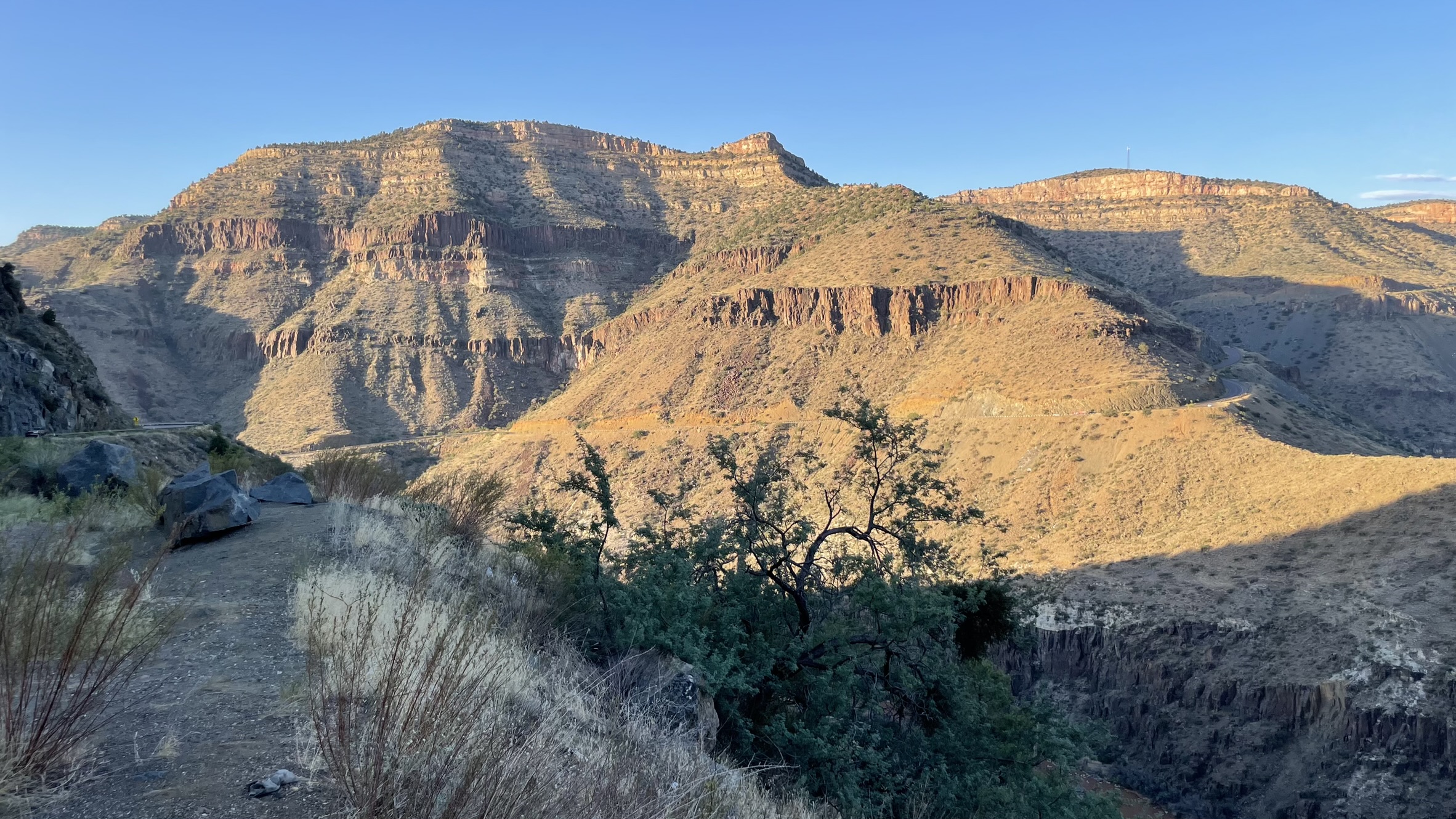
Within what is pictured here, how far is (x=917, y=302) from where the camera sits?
59.5 m

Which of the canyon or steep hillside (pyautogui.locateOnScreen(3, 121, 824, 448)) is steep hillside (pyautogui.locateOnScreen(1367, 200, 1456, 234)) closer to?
the canyon

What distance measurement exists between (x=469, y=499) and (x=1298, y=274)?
106862mm

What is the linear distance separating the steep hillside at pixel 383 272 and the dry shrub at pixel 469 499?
63.4 m

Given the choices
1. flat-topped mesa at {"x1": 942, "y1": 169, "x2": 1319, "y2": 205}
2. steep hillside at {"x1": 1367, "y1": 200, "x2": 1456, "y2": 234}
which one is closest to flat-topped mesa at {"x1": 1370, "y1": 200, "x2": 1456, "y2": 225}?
steep hillside at {"x1": 1367, "y1": 200, "x2": 1456, "y2": 234}

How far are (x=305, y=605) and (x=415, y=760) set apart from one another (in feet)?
11.6

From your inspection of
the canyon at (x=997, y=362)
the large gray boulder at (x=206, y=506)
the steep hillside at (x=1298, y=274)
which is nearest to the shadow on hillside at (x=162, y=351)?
the canyon at (x=997, y=362)

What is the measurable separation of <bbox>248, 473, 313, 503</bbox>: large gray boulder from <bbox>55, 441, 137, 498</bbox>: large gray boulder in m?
1.88

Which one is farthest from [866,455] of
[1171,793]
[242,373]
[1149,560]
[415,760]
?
[242,373]

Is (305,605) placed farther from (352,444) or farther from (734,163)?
(734,163)

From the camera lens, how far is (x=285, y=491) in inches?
492

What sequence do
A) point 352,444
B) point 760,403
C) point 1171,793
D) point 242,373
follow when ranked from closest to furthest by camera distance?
point 1171,793, point 760,403, point 352,444, point 242,373

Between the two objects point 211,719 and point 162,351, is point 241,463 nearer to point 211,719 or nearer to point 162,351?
point 211,719

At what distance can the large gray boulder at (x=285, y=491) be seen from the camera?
12.3 metres

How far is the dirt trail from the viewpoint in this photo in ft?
11.8
